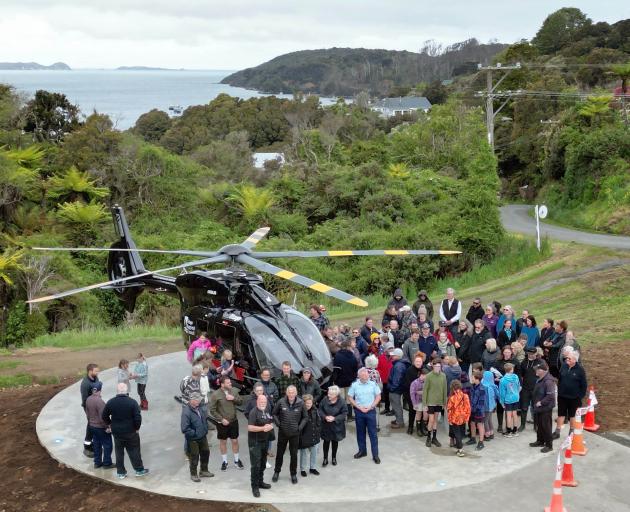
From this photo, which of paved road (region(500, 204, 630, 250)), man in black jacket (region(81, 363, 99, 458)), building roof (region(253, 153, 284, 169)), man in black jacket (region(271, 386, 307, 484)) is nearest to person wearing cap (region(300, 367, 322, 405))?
man in black jacket (region(271, 386, 307, 484))

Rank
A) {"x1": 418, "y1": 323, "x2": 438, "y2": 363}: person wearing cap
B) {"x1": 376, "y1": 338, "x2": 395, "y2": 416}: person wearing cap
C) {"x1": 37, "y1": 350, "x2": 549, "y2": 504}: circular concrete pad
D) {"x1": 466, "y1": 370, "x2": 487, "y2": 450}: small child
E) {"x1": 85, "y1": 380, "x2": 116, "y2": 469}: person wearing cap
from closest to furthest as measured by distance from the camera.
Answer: {"x1": 37, "y1": 350, "x2": 549, "y2": 504}: circular concrete pad → {"x1": 85, "y1": 380, "x2": 116, "y2": 469}: person wearing cap → {"x1": 466, "y1": 370, "x2": 487, "y2": 450}: small child → {"x1": 376, "y1": 338, "x2": 395, "y2": 416}: person wearing cap → {"x1": 418, "y1": 323, "x2": 438, "y2": 363}: person wearing cap

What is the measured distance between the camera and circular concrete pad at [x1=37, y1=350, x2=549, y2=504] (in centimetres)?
980

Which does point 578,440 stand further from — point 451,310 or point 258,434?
point 258,434

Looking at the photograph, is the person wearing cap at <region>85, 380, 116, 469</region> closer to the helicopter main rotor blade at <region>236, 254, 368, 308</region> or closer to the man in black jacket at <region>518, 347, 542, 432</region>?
the helicopter main rotor blade at <region>236, 254, 368, 308</region>

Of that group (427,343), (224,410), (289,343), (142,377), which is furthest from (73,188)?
(224,410)

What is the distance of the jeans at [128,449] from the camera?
10133mm

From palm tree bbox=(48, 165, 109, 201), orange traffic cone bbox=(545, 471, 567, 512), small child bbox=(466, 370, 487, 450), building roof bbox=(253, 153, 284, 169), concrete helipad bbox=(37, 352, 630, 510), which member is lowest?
concrete helipad bbox=(37, 352, 630, 510)

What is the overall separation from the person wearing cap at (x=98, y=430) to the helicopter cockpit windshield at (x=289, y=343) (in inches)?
108

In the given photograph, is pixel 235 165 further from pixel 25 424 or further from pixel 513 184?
pixel 25 424

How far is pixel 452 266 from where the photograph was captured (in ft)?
91.2

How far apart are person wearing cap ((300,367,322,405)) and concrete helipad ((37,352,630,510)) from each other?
1083 millimetres

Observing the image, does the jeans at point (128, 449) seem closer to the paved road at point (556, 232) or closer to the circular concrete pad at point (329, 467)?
the circular concrete pad at point (329, 467)

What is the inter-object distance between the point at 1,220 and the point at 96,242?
438 centimetres

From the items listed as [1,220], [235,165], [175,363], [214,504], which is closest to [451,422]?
[214,504]
